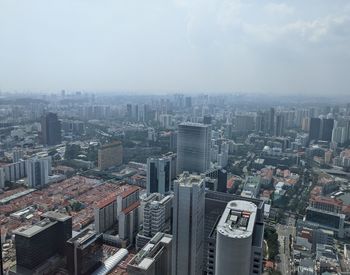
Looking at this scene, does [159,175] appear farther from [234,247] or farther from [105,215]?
[234,247]

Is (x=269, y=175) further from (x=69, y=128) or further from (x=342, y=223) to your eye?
(x=69, y=128)

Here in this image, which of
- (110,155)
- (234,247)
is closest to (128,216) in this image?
(234,247)

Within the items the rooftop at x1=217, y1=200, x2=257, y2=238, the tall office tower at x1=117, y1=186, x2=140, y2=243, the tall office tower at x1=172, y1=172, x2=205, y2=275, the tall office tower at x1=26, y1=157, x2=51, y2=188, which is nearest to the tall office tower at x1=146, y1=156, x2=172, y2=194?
the tall office tower at x1=117, y1=186, x2=140, y2=243

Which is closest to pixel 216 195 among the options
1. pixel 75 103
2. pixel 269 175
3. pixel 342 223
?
pixel 342 223

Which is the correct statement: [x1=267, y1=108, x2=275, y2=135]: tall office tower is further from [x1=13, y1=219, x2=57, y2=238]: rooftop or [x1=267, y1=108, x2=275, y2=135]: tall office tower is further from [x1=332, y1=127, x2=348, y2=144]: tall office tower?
[x1=13, y1=219, x2=57, y2=238]: rooftop

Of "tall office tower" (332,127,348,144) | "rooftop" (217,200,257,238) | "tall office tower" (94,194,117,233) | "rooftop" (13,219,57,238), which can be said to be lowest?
"tall office tower" (94,194,117,233)
